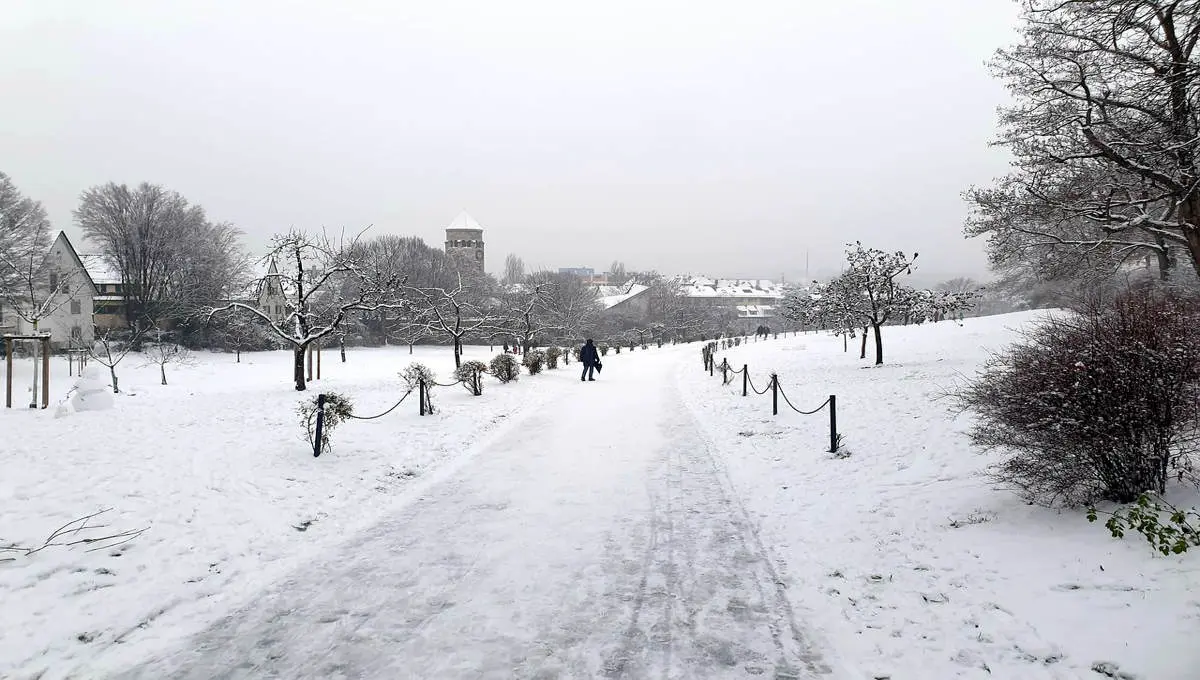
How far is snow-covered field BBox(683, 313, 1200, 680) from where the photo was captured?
342 centimetres

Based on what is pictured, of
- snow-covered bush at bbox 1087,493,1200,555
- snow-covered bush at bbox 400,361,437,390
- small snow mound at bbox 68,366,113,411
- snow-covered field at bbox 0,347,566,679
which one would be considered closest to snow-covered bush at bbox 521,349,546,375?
snow-covered bush at bbox 400,361,437,390

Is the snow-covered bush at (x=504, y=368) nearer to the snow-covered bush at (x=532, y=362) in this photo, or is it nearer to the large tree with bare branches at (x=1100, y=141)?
the snow-covered bush at (x=532, y=362)

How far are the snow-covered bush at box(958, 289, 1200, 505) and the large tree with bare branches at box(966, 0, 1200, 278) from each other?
4.27 m

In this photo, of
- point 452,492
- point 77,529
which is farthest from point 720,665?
point 77,529

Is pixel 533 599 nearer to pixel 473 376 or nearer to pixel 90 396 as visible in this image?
pixel 473 376

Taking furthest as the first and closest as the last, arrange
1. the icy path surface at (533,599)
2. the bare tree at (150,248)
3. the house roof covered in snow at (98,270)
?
the house roof covered in snow at (98,270) < the bare tree at (150,248) < the icy path surface at (533,599)

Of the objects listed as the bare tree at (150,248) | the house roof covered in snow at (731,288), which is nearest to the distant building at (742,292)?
the house roof covered in snow at (731,288)

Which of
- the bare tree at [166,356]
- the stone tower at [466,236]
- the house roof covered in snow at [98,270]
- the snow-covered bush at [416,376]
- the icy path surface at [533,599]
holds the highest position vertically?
the stone tower at [466,236]

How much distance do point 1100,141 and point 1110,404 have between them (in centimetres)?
814

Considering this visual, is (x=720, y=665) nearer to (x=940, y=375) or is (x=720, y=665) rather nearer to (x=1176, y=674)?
(x=1176, y=674)

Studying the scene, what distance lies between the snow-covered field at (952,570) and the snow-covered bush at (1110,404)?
0.35 m

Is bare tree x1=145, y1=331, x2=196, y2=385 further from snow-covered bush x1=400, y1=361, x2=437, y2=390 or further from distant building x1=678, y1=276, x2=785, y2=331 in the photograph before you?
distant building x1=678, y1=276, x2=785, y2=331

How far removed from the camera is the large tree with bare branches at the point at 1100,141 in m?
8.43

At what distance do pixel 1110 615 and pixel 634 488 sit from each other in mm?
4947
